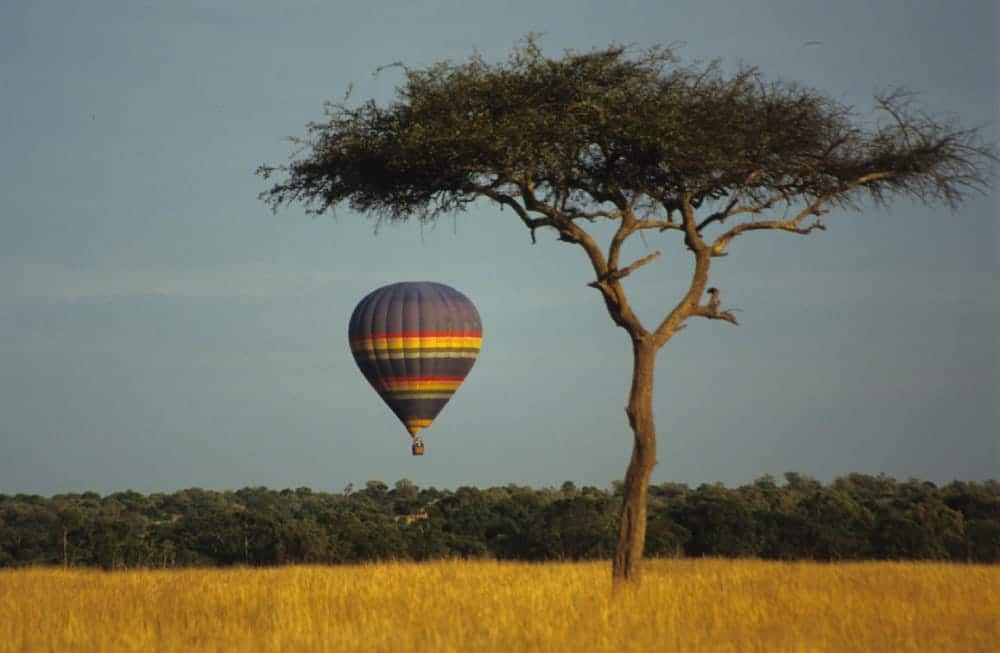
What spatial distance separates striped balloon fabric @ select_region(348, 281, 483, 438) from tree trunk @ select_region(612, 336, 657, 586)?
1278 cm

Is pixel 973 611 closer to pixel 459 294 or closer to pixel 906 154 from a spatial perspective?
pixel 906 154

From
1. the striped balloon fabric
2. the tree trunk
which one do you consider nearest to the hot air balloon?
the striped balloon fabric

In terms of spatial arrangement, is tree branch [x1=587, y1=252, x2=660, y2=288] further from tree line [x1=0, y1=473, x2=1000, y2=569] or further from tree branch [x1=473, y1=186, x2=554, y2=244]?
tree line [x1=0, y1=473, x2=1000, y2=569]

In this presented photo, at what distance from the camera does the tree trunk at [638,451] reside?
23.7m

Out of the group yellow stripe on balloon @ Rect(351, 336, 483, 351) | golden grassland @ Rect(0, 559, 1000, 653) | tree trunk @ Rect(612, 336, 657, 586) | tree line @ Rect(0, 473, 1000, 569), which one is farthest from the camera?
tree line @ Rect(0, 473, 1000, 569)

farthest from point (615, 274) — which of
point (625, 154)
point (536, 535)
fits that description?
point (536, 535)

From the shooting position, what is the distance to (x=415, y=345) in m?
35.8

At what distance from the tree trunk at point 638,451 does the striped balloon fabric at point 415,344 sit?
12784 millimetres

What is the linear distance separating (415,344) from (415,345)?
2 cm

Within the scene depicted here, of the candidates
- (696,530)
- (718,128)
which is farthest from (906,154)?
(696,530)

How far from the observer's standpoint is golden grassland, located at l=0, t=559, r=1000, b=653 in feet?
51.5

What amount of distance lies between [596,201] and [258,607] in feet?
30.6

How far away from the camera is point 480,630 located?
16.6 metres

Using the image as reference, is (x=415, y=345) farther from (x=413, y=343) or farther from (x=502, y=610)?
(x=502, y=610)
